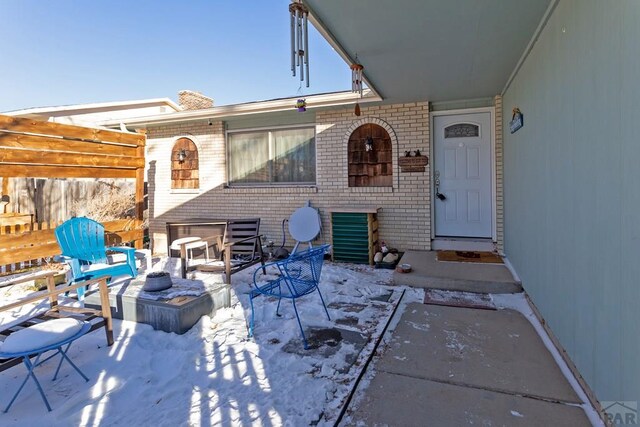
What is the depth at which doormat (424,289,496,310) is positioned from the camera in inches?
152

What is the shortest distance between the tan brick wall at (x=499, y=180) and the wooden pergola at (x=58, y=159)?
609 centimetres

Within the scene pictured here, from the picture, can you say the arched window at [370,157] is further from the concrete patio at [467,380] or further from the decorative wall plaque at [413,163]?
the concrete patio at [467,380]

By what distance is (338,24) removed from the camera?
10.6 feet

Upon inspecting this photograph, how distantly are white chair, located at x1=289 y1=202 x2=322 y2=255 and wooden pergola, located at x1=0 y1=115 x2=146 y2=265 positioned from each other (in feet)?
9.22

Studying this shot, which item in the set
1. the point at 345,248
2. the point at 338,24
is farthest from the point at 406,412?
the point at 345,248

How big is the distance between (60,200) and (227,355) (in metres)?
7.01

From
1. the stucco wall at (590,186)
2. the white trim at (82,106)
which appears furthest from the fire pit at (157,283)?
the white trim at (82,106)

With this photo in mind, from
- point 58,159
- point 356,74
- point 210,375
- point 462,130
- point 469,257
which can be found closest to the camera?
point 210,375

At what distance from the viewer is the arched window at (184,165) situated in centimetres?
754

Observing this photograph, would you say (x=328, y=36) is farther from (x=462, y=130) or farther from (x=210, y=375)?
(x=462, y=130)

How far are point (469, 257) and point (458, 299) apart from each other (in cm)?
149

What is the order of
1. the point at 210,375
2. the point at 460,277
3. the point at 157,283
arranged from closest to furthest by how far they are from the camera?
the point at 210,375, the point at 157,283, the point at 460,277

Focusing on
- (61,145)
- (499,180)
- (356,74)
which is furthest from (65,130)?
(499,180)

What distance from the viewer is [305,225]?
628 centimetres
